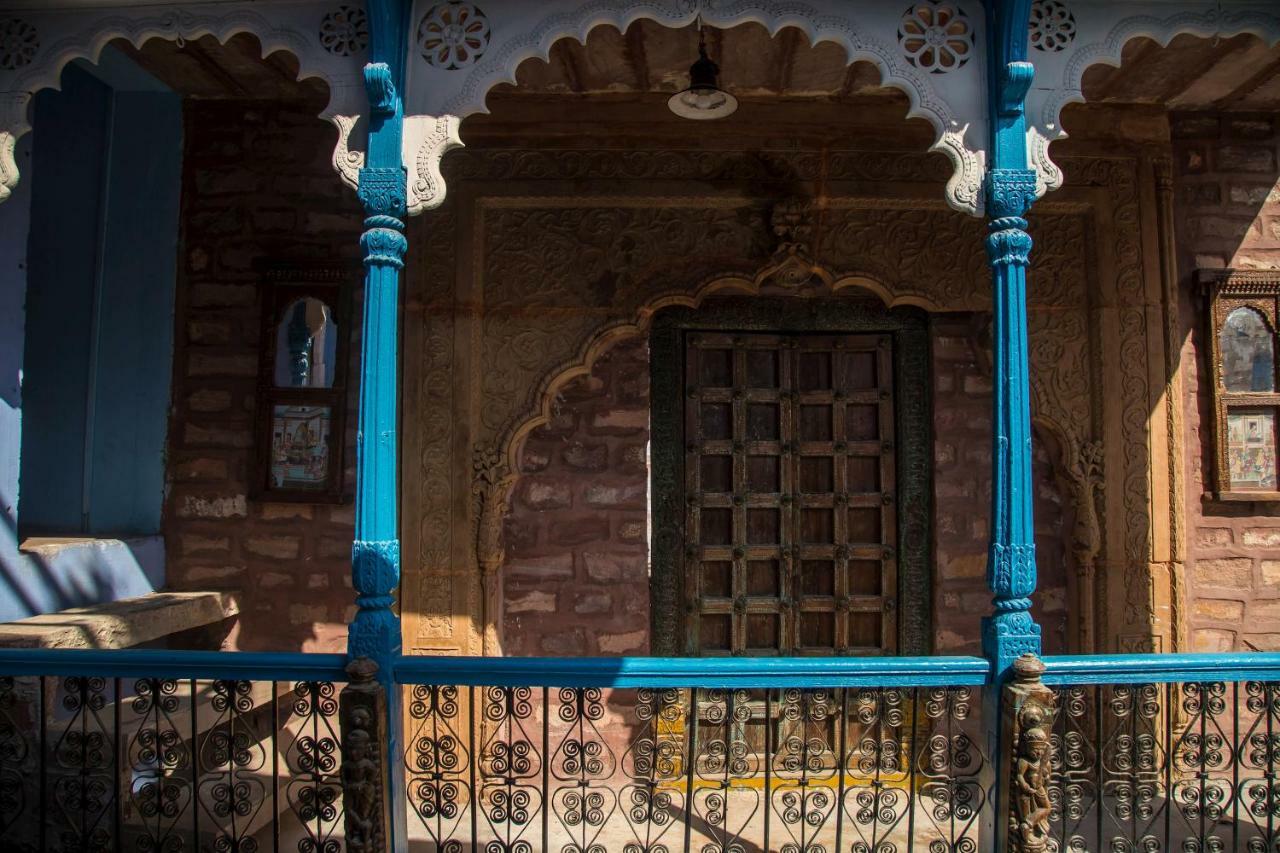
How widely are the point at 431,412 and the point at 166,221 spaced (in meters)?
1.76

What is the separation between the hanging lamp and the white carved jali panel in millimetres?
799

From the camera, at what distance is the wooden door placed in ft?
16.3

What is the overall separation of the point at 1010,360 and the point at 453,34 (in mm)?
2346

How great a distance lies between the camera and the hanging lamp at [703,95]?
12.5 feet

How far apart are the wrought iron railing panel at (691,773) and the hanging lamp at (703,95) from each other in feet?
7.73

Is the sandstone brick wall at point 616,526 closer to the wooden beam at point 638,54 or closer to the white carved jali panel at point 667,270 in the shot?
the white carved jali panel at point 667,270

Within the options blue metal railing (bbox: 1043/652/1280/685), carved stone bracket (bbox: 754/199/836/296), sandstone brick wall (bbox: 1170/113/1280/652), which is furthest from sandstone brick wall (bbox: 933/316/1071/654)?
blue metal railing (bbox: 1043/652/1280/685)

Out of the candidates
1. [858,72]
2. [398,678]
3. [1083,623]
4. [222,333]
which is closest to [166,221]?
[222,333]

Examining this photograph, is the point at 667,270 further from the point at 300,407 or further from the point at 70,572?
the point at 70,572

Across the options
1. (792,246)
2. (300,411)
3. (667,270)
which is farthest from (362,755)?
(792,246)

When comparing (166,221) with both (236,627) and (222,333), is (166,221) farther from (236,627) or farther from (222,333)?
(236,627)

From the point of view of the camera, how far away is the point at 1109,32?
3.50 metres

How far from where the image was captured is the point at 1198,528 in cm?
487

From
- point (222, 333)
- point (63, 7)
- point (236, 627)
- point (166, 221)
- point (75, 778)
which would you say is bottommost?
point (75, 778)
